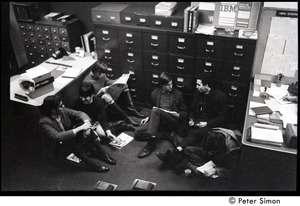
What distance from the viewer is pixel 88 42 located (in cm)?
443

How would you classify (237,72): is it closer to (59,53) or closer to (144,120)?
(144,120)

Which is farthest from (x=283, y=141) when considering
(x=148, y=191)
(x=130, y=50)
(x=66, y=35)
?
(x=66, y=35)

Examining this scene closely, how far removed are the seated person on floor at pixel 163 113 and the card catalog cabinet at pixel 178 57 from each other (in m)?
0.38

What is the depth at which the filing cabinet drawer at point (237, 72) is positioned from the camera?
145 inches

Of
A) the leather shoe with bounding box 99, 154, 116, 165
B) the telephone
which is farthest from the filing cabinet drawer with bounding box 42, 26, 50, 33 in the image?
the leather shoe with bounding box 99, 154, 116, 165

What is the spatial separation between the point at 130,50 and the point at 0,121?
2.21 meters

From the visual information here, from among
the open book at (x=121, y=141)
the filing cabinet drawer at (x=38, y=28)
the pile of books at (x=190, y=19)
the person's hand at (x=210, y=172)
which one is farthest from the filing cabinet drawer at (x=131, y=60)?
the person's hand at (x=210, y=172)

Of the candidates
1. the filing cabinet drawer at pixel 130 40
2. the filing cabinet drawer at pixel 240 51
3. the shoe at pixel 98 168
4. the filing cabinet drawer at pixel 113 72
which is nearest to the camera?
the shoe at pixel 98 168

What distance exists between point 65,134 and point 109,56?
1.50 metres

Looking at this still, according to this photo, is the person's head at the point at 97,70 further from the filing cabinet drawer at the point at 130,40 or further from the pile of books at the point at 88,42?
the pile of books at the point at 88,42

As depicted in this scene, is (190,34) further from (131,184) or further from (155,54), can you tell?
(131,184)

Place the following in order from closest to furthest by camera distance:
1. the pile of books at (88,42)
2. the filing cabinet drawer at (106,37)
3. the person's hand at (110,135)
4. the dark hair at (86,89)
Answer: the dark hair at (86,89), the person's hand at (110,135), the filing cabinet drawer at (106,37), the pile of books at (88,42)

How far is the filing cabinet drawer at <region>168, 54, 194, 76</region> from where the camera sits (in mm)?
3885

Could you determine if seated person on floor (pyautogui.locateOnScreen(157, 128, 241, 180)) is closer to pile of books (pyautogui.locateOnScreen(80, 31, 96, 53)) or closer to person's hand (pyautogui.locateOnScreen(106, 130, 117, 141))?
person's hand (pyautogui.locateOnScreen(106, 130, 117, 141))
